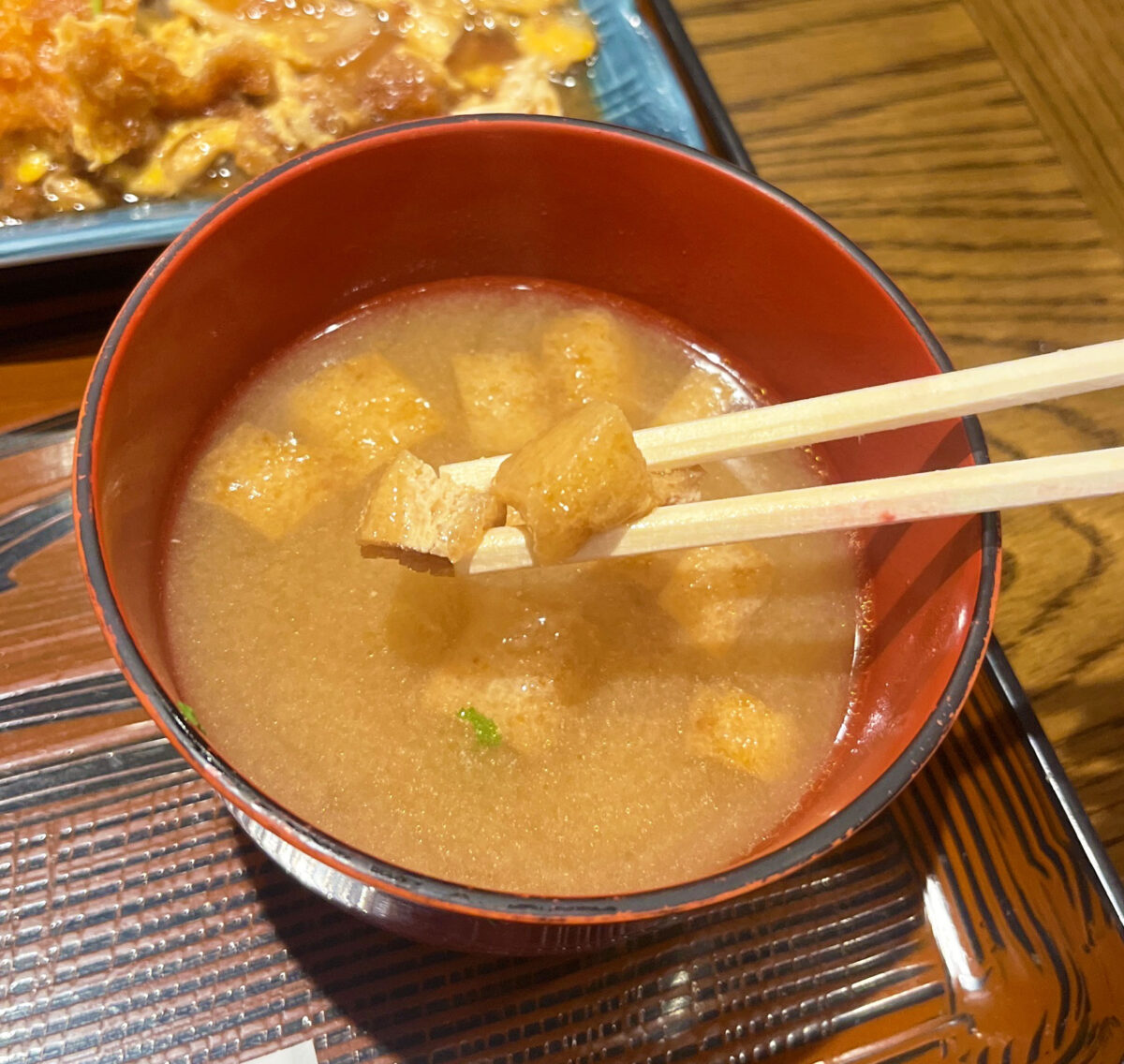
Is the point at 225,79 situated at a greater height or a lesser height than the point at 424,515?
greater

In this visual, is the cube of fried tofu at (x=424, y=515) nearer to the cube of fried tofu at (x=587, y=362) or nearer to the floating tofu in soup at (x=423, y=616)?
the floating tofu in soup at (x=423, y=616)

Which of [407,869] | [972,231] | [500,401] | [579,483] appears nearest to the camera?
[407,869]

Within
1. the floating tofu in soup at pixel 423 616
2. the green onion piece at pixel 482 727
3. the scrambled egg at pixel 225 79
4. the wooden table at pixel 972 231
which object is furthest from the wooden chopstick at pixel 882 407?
the scrambled egg at pixel 225 79

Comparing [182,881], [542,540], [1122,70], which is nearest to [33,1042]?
[182,881]

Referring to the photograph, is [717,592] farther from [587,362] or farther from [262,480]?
[262,480]

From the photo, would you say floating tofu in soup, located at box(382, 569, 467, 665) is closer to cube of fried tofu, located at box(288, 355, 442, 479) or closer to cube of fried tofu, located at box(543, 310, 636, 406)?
cube of fried tofu, located at box(288, 355, 442, 479)

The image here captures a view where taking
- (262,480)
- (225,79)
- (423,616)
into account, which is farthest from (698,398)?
(225,79)

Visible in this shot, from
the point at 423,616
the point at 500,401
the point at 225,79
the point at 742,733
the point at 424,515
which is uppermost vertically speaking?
the point at 225,79
